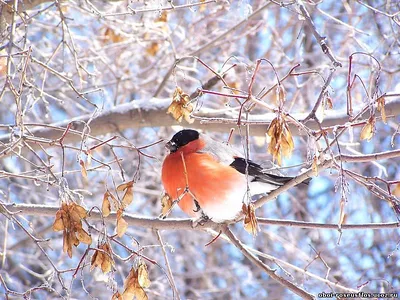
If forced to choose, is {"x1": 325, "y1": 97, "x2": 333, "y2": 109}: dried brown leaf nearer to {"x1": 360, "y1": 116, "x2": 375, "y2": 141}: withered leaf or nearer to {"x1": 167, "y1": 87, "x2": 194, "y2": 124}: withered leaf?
{"x1": 360, "y1": 116, "x2": 375, "y2": 141}: withered leaf

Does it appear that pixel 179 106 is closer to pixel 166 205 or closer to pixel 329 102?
pixel 166 205

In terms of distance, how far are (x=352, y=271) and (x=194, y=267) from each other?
1327 mm

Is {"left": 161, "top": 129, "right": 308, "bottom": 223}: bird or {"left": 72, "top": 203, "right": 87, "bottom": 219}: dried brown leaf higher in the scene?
{"left": 161, "top": 129, "right": 308, "bottom": 223}: bird

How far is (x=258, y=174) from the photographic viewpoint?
2.90m

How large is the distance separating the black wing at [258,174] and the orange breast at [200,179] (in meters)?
0.05

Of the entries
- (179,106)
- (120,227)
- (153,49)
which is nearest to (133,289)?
(120,227)

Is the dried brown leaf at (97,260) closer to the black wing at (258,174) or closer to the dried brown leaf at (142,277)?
the dried brown leaf at (142,277)

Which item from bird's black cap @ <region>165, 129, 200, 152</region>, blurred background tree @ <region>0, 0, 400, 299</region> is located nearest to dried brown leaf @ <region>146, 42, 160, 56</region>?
blurred background tree @ <region>0, 0, 400, 299</region>

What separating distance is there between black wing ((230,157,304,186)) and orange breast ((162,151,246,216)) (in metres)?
0.05

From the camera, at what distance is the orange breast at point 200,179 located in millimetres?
2828

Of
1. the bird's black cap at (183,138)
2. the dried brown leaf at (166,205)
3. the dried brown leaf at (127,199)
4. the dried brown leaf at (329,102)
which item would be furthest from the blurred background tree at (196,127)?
the dried brown leaf at (329,102)

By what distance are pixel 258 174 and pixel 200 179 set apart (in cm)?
27

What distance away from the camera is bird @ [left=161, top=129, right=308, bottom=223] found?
110 inches

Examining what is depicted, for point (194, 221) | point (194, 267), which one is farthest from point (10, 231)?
point (194, 221)
